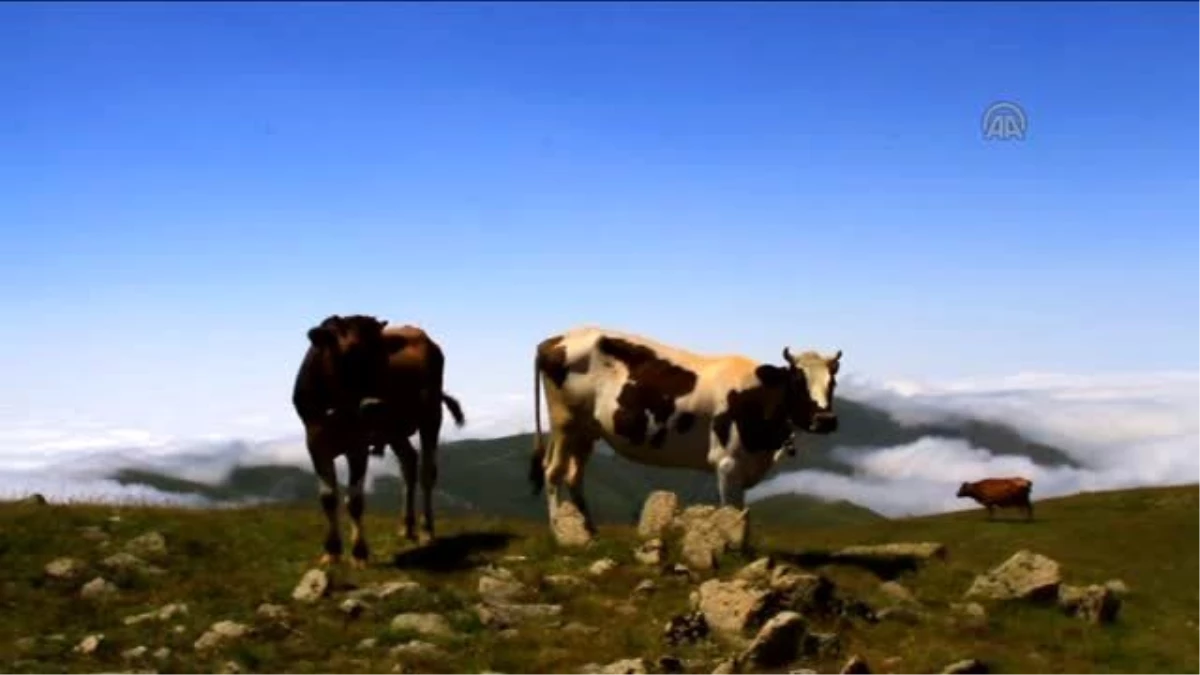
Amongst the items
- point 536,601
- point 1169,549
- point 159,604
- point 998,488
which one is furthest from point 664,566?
point 998,488

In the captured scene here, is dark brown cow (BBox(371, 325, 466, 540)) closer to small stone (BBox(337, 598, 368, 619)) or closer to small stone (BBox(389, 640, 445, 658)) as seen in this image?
small stone (BBox(337, 598, 368, 619))

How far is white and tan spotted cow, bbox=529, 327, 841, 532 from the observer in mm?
23406

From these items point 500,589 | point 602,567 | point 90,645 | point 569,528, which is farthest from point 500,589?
point 90,645

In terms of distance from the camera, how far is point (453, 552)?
2381 cm

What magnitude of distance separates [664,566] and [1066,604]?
267 inches

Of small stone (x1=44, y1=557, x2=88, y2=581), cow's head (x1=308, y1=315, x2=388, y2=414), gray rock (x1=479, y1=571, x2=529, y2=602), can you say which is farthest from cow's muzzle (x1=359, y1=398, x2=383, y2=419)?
small stone (x1=44, y1=557, x2=88, y2=581)

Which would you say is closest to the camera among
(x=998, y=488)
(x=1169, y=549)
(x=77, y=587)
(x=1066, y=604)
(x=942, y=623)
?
(x=942, y=623)

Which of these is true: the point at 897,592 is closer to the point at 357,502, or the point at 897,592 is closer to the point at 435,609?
the point at 435,609

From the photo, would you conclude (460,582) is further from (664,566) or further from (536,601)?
(664,566)

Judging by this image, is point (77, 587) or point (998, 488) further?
point (998, 488)

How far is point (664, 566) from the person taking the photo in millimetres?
21562

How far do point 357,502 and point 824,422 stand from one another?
28.8 ft

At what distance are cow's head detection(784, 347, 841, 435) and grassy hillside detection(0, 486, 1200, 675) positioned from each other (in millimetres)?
2629

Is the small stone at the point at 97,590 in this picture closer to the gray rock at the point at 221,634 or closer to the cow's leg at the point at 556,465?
the gray rock at the point at 221,634
